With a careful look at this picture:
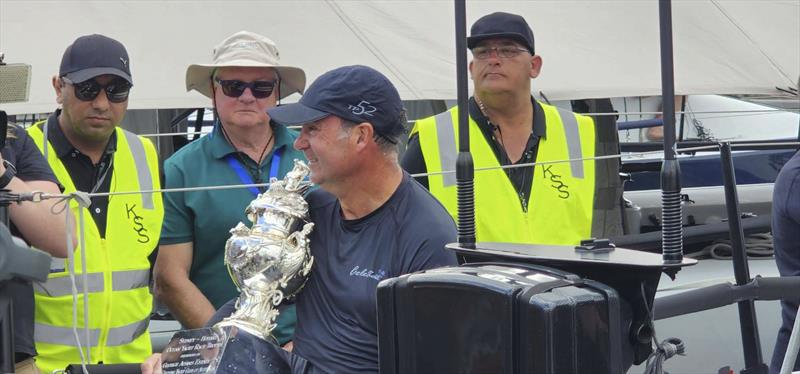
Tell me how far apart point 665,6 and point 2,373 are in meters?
1.61

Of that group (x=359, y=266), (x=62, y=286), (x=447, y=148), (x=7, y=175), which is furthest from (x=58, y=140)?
(x=359, y=266)

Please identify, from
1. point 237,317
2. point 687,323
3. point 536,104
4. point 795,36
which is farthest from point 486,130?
point 795,36

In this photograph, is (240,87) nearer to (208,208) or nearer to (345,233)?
(208,208)

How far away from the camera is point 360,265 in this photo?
3115mm

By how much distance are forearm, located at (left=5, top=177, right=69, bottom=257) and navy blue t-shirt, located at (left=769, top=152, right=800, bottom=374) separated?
228 cm

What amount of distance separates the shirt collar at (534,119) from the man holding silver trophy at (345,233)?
1.31 metres

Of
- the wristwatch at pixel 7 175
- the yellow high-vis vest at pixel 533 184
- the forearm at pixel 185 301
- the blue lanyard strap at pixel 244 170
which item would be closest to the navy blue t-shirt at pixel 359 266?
the wristwatch at pixel 7 175

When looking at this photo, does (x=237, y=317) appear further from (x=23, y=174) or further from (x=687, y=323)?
(x=687, y=323)

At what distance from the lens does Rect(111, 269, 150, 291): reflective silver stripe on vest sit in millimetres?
4102

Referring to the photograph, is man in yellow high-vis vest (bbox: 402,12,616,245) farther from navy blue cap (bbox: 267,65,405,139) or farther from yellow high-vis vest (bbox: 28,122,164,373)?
navy blue cap (bbox: 267,65,405,139)

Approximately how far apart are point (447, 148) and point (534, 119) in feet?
1.42

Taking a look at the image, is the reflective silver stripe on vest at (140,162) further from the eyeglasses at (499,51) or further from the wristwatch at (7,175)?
the eyeglasses at (499,51)

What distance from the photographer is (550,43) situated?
19.0ft

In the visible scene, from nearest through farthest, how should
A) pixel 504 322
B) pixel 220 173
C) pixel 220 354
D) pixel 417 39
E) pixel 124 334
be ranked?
pixel 504 322 < pixel 220 354 < pixel 124 334 < pixel 220 173 < pixel 417 39
